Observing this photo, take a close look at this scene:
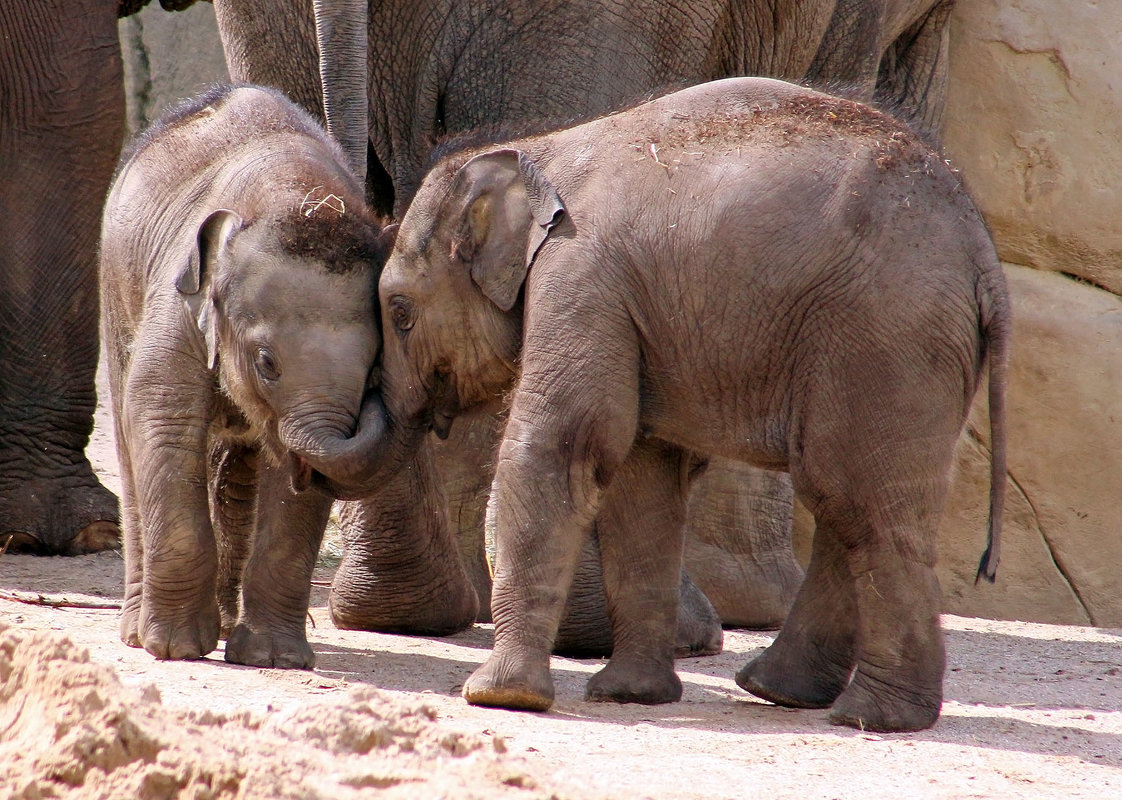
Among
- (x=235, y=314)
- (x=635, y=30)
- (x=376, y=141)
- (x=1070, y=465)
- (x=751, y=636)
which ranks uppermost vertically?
(x=635, y=30)

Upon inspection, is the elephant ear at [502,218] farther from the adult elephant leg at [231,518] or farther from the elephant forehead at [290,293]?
the adult elephant leg at [231,518]

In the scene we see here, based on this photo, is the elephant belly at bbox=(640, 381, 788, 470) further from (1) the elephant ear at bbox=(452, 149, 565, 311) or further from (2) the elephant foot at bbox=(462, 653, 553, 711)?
(2) the elephant foot at bbox=(462, 653, 553, 711)

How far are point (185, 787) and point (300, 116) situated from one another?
273 centimetres

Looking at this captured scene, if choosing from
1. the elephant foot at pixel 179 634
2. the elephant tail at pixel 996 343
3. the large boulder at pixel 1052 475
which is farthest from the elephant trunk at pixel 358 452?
the large boulder at pixel 1052 475

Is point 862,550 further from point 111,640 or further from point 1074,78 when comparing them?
point 1074,78

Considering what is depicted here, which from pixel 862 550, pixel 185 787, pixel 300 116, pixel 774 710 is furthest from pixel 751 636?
pixel 185 787

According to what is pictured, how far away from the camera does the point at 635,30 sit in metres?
5.62

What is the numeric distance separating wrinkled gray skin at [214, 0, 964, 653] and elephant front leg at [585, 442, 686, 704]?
0.66 metres

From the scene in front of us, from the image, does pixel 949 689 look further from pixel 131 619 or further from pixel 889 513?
pixel 131 619

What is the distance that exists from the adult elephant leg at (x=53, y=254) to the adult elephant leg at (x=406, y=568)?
1.68 metres

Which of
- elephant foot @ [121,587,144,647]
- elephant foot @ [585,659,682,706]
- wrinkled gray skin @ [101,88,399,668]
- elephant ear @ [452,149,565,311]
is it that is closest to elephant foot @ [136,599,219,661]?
wrinkled gray skin @ [101,88,399,668]

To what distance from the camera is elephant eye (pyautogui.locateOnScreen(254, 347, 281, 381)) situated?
4512 mm

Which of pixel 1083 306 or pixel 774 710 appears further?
pixel 1083 306

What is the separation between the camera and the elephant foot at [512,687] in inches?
165
